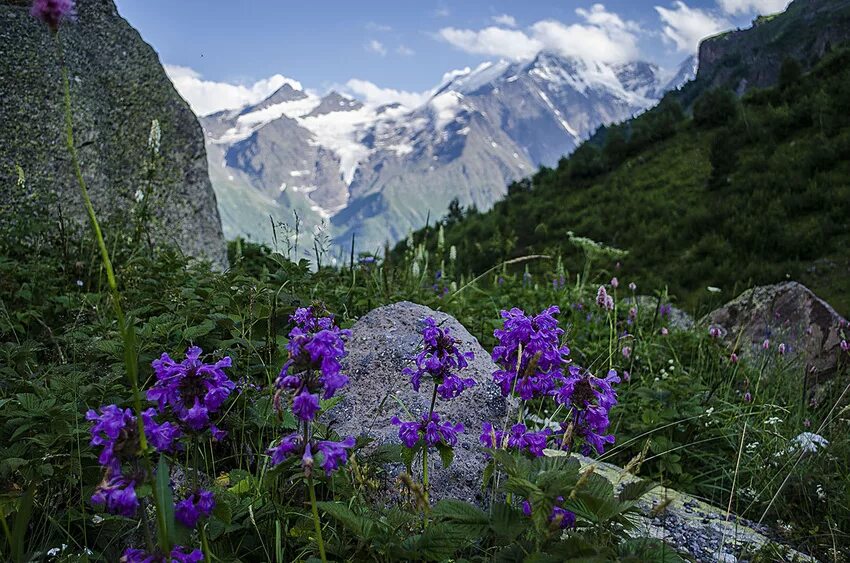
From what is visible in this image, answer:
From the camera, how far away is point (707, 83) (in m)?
93.6

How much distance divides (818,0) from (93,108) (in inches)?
5868

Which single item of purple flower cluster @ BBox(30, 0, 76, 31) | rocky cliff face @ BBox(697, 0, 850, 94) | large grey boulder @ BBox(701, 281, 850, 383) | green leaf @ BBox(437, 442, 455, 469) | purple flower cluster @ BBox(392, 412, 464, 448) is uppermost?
rocky cliff face @ BBox(697, 0, 850, 94)

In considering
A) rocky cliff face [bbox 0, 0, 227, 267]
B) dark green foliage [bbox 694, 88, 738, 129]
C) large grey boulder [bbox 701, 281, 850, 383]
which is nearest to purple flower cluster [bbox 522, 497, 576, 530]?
large grey boulder [bbox 701, 281, 850, 383]

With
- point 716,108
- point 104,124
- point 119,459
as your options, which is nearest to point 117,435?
point 119,459

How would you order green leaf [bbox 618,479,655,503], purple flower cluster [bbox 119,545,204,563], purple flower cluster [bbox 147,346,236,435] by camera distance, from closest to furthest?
purple flower cluster [bbox 119,545,204,563], purple flower cluster [bbox 147,346,236,435], green leaf [bbox 618,479,655,503]

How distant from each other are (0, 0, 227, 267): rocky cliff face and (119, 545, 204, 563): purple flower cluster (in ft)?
17.8

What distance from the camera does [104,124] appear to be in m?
7.47

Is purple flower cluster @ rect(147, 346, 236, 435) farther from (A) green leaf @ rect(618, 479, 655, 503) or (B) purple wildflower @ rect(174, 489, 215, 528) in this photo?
(A) green leaf @ rect(618, 479, 655, 503)

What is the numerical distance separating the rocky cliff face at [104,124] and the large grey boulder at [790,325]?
6.76 meters

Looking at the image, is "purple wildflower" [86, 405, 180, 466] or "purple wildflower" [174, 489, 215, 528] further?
"purple wildflower" [174, 489, 215, 528]

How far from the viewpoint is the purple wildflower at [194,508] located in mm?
1612

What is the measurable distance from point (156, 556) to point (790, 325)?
26.2 feet

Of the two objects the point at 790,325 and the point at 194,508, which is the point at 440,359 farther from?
the point at 790,325

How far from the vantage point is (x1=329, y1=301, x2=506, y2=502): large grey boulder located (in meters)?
3.00
